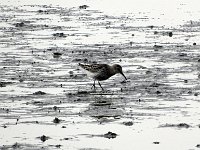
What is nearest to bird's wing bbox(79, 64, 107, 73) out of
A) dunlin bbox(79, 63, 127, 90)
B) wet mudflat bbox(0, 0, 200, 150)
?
dunlin bbox(79, 63, 127, 90)

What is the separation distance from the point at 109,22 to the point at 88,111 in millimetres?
17261

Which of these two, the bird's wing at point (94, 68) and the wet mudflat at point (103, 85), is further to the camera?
the bird's wing at point (94, 68)

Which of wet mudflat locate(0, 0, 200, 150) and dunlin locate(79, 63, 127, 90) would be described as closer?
wet mudflat locate(0, 0, 200, 150)

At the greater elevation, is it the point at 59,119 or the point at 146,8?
the point at 146,8

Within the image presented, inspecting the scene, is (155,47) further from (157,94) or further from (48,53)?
(157,94)

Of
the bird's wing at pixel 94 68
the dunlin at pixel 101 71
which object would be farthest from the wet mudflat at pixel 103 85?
the bird's wing at pixel 94 68

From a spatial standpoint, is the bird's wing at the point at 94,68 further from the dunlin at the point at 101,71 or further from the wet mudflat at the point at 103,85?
the wet mudflat at the point at 103,85

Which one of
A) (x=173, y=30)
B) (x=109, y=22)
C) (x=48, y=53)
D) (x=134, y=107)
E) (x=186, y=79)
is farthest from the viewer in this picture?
(x=109, y=22)

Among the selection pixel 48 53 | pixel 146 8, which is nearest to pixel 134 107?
pixel 48 53

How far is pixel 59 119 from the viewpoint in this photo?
17.5 meters

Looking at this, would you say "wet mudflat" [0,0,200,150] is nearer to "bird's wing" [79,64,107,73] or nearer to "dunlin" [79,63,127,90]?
"dunlin" [79,63,127,90]

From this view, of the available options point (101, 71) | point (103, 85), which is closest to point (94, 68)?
point (101, 71)

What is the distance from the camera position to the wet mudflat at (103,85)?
1601 cm

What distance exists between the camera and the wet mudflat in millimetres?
16008
